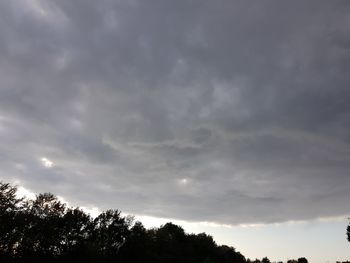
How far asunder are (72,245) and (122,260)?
16.5 m

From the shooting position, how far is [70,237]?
337 feet

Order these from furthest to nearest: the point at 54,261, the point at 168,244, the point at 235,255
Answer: the point at 235,255 → the point at 168,244 → the point at 54,261

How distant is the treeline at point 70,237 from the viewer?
279ft

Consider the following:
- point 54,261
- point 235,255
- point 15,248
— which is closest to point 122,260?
point 54,261

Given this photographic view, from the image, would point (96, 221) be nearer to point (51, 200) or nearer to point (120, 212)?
point (120, 212)

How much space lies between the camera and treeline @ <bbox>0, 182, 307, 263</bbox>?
84938 millimetres

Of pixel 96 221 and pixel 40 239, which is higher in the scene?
pixel 96 221

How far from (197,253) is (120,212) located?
169ft

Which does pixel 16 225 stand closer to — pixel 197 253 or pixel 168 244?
pixel 168 244

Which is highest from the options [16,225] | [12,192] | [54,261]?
[12,192]

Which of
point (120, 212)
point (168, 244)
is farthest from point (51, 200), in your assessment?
point (168, 244)

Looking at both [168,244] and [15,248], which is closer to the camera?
[15,248]

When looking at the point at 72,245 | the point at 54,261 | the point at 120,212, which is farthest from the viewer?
the point at 120,212

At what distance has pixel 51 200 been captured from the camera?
9638 centimetres
